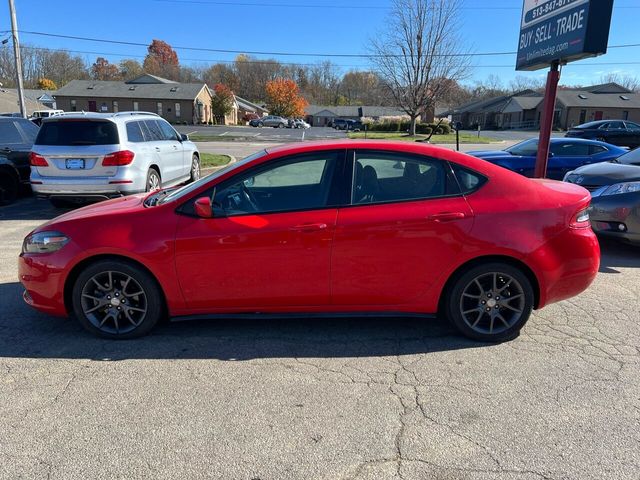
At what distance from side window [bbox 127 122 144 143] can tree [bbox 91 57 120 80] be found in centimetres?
11276

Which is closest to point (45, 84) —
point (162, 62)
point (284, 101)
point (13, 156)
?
point (162, 62)

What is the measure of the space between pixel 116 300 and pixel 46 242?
2.34 ft

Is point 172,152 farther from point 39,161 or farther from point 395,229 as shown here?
point 395,229

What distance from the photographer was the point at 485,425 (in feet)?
9.25

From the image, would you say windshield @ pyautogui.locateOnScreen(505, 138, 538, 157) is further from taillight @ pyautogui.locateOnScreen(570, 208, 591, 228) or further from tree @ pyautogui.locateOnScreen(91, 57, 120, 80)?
tree @ pyautogui.locateOnScreen(91, 57, 120, 80)

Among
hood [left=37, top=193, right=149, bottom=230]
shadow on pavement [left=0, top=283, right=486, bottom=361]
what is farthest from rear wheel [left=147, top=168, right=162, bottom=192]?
shadow on pavement [left=0, top=283, right=486, bottom=361]

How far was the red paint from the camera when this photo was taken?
363cm

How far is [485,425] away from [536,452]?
311 millimetres

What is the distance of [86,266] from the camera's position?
3785 mm

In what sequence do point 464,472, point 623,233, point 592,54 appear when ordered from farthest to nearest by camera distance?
point 592,54
point 623,233
point 464,472

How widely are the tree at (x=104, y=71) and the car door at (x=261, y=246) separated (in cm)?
11912

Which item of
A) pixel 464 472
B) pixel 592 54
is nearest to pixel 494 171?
pixel 464 472

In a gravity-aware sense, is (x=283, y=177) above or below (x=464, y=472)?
above

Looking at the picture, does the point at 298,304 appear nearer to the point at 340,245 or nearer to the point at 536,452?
the point at 340,245
